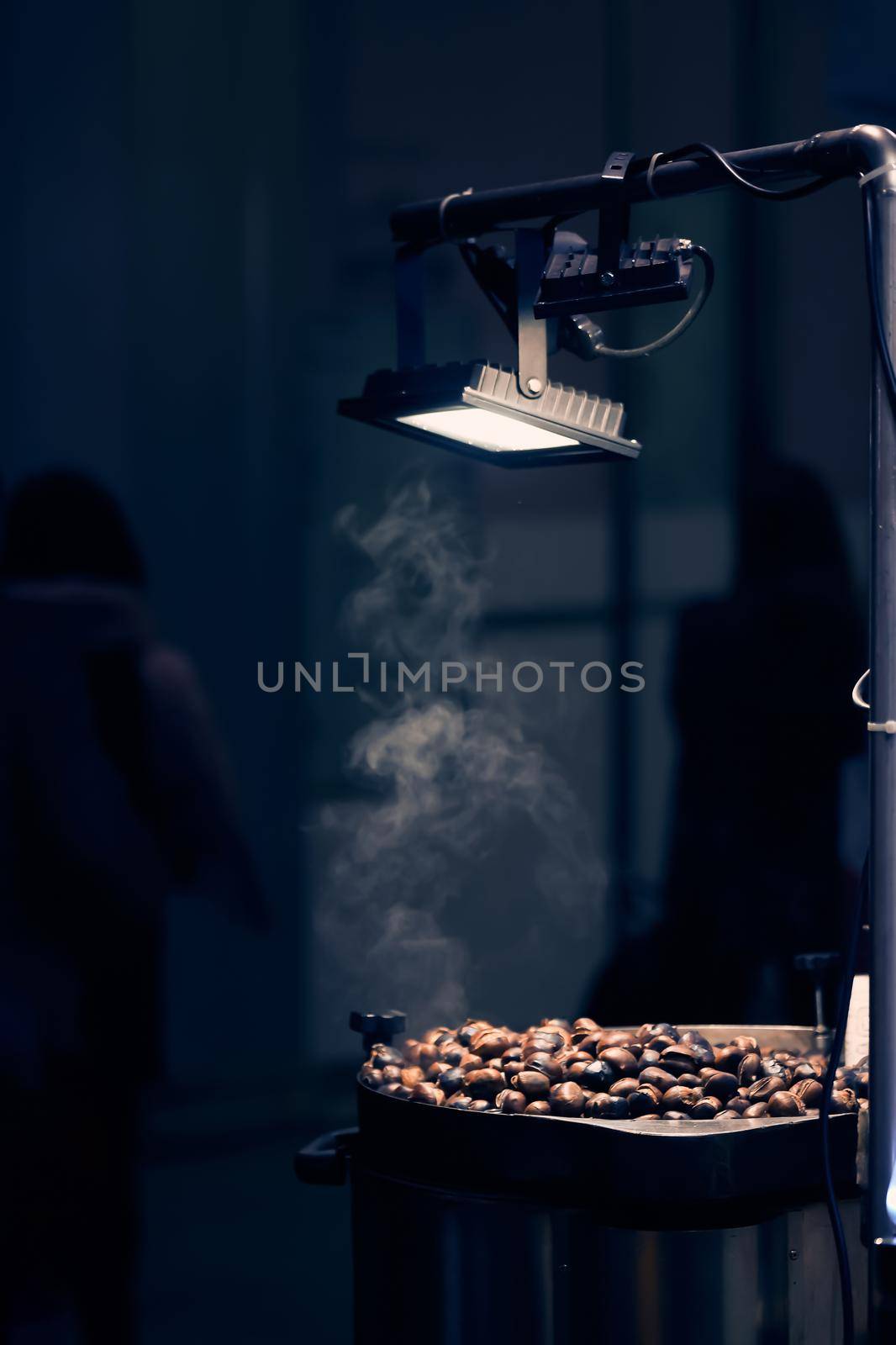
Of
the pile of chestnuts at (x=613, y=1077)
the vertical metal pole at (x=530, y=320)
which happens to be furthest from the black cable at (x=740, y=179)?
the pile of chestnuts at (x=613, y=1077)

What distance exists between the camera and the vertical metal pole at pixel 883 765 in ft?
5.56

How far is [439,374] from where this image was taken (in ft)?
5.99

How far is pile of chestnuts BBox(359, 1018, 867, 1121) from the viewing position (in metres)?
2.00

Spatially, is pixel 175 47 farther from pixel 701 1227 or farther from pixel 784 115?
pixel 701 1227

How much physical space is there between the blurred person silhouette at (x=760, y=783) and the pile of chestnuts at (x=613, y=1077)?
127cm

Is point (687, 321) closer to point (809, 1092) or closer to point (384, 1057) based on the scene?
point (809, 1092)

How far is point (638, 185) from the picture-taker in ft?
6.27

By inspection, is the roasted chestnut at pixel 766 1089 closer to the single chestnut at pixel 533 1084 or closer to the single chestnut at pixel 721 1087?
the single chestnut at pixel 721 1087

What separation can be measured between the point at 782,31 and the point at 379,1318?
3.02 meters

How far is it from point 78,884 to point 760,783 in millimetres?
1572

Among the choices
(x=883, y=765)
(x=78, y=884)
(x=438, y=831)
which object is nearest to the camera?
(x=883, y=765)

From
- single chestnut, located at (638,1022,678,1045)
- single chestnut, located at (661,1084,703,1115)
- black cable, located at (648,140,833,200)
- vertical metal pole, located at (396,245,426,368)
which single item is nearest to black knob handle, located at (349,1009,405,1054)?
single chestnut, located at (638,1022,678,1045)

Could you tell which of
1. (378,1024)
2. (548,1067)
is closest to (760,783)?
(378,1024)

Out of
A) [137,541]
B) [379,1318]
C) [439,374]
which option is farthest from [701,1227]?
[137,541]
